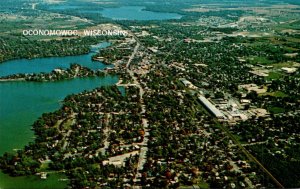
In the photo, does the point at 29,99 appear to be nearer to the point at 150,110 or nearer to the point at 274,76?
the point at 150,110

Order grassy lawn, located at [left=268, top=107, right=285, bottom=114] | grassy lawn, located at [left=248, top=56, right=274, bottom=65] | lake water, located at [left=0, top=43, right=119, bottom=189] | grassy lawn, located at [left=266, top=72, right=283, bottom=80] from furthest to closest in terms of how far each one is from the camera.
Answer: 1. grassy lawn, located at [left=248, top=56, right=274, bottom=65]
2. grassy lawn, located at [left=266, top=72, right=283, bottom=80]
3. grassy lawn, located at [left=268, top=107, right=285, bottom=114]
4. lake water, located at [left=0, top=43, right=119, bottom=189]

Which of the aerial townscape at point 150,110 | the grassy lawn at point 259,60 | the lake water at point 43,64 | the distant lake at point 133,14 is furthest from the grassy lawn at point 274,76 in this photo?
the distant lake at point 133,14

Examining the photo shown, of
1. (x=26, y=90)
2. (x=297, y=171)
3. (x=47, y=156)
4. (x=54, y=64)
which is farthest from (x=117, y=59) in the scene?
(x=297, y=171)

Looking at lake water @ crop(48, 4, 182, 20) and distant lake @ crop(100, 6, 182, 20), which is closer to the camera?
distant lake @ crop(100, 6, 182, 20)

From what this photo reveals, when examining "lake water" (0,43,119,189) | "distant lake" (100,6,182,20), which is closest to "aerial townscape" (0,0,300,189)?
"lake water" (0,43,119,189)

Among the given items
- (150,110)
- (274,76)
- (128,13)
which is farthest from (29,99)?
(128,13)

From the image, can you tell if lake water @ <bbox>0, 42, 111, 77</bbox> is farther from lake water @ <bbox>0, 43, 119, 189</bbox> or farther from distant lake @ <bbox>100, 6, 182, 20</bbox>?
distant lake @ <bbox>100, 6, 182, 20</bbox>
